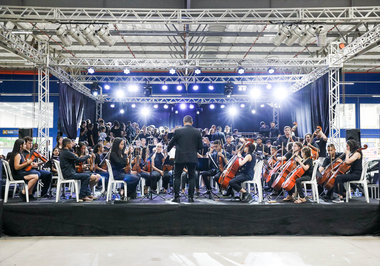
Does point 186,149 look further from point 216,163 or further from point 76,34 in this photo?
point 76,34

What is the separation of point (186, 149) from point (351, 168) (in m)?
3.14

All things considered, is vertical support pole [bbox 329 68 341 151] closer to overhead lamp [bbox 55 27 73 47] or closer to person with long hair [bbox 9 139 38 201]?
overhead lamp [bbox 55 27 73 47]

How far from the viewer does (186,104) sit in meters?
16.1

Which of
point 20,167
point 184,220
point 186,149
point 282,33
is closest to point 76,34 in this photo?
point 20,167

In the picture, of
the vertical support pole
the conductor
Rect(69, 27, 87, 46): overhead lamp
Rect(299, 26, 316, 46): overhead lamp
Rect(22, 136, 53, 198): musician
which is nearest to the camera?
the conductor

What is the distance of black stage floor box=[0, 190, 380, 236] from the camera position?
474 cm

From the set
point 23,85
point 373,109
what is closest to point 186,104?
point 23,85

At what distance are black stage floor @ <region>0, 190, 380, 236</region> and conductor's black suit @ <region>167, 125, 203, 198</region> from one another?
0.63m

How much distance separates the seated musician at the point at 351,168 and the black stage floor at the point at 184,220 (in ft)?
2.47

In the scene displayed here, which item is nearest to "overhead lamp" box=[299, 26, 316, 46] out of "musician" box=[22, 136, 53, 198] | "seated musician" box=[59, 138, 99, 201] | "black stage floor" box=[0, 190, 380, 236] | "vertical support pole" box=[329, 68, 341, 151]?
"vertical support pole" box=[329, 68, 341, 151]

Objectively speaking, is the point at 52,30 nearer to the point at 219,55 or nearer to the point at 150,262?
the point at 219,55

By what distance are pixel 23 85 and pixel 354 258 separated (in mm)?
16701

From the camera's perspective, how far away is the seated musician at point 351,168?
537cm

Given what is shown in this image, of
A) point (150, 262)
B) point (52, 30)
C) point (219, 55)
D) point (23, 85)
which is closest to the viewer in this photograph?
point (150, 262)
